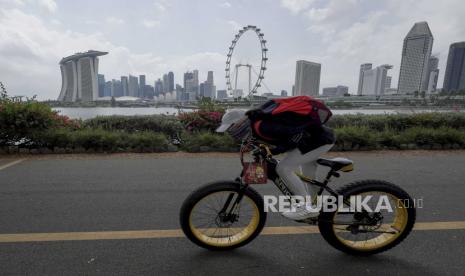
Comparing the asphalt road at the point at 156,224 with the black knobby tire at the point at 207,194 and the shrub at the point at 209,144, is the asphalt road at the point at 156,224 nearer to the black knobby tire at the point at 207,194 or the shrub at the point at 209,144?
the black knobby tire at the point at 207,194

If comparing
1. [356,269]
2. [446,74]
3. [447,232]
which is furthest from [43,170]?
[446,74]

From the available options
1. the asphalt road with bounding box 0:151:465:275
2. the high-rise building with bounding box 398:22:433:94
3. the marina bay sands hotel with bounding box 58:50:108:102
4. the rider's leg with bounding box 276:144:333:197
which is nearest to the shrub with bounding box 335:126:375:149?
the asphalt road with bounding box 0:151:465:275

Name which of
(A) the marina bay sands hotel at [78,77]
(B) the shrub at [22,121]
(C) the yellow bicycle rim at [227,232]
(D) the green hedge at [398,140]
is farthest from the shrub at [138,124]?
(A) the marina bay sands hotel at [78,77]

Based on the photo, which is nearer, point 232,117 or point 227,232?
point 232,117

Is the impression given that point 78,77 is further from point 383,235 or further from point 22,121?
point 383,235

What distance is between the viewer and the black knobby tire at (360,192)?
204cm

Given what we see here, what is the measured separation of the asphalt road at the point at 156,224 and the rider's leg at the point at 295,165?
2.11 ft

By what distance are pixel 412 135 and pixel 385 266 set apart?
607 cm

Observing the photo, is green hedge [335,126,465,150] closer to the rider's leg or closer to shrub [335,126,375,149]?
shrub [335,126,375,149]

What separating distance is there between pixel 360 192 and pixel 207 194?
1233 mm

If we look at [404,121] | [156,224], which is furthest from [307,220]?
[404,121]

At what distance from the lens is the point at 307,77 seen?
2373cm

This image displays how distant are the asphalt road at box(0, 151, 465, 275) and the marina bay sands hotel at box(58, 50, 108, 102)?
1598 inches

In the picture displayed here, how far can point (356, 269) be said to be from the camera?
2.05 meters
